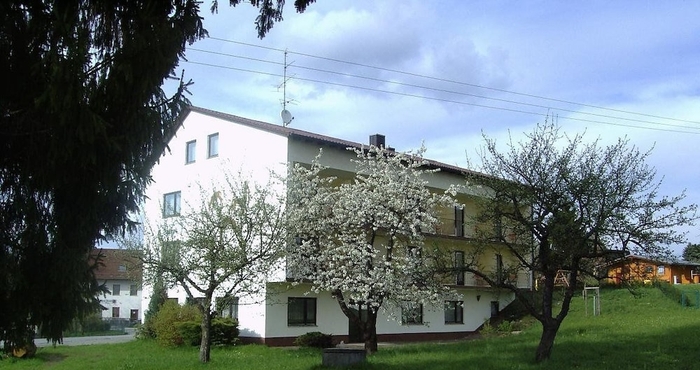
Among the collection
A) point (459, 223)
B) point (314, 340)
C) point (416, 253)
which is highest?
point (459, 223)

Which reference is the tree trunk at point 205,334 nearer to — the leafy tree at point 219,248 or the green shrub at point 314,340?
the leafy tree at point 219,248

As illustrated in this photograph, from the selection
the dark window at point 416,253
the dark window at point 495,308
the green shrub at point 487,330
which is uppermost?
the dark window at point 416,253

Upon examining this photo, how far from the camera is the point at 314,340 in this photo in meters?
26.5

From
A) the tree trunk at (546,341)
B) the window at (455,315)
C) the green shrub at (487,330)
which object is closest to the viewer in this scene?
the tree trunk at (546,341)

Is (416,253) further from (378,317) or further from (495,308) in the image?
(495,308)

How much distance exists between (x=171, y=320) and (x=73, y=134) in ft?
77.3

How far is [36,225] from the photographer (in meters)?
6.91

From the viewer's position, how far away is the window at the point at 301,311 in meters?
28.7

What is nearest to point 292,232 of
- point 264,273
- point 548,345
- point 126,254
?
point 264,273

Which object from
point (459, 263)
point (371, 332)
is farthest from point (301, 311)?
point (459, 263)

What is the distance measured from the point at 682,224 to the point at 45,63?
14227 mm

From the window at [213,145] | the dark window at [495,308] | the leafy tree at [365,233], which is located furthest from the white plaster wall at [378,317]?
the window at [213,145]

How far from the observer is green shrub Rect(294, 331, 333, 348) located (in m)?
26.5

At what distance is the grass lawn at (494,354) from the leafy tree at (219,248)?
239cm
